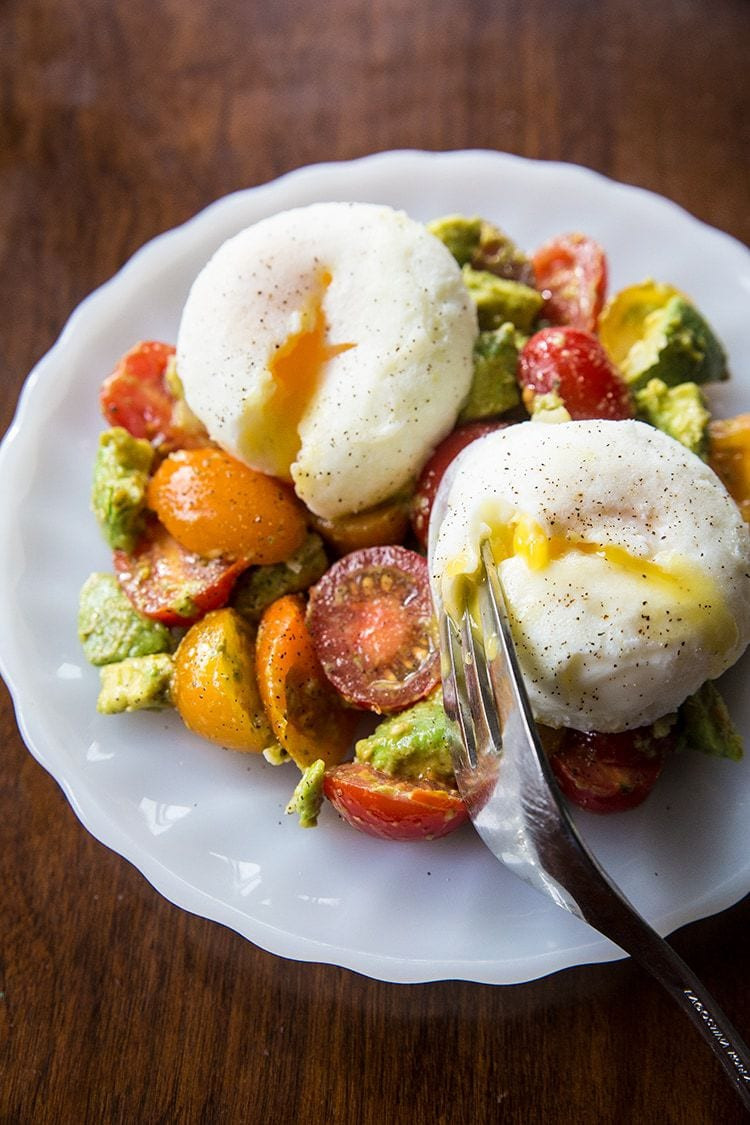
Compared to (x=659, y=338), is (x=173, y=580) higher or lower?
lower

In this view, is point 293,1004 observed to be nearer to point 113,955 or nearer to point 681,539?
point 113,955

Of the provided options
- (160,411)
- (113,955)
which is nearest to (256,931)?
(113,955)

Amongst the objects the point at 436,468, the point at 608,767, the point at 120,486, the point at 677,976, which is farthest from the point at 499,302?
the point at 677,976

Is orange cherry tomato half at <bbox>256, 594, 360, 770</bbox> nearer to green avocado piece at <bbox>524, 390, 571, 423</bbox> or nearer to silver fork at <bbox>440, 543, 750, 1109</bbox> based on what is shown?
silver fork at <bbox>440, 543, 750, 1109</bbox>

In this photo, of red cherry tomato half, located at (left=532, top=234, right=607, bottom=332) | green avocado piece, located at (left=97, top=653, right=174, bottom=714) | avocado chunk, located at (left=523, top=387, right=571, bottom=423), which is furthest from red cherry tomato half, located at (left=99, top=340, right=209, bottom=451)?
red cherry tomato half, located at (left=532, top=234, right=607, bottom=332)

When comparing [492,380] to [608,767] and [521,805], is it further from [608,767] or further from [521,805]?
[521,805]
